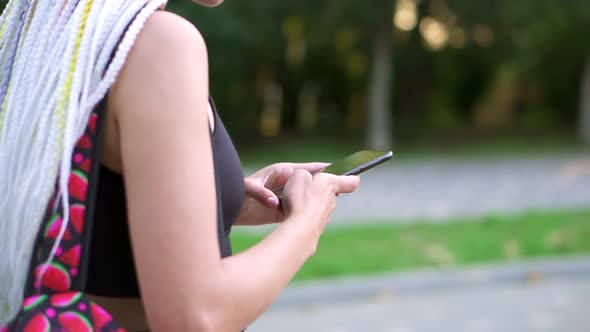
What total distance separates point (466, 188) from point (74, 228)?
10.6 m

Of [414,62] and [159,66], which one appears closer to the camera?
[159,66]

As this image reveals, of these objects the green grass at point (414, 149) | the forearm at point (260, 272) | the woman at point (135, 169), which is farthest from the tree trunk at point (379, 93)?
the woman at point (135, 169)

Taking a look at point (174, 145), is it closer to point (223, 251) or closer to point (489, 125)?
point (223, 251)

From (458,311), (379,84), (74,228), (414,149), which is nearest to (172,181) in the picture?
(74,228)

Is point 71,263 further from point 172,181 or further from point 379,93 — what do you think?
point 379,93

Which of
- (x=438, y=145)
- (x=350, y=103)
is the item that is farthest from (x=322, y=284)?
(x=350, y=103)

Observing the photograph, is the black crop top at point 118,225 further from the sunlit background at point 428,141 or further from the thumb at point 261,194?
the sunlit background at point 428,141

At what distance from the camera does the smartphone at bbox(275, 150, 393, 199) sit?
1.46 metres

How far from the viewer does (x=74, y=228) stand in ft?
3.37

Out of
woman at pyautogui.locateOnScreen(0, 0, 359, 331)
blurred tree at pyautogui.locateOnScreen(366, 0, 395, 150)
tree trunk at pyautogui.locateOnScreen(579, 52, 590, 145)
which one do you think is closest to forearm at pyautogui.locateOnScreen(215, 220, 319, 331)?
woman at pyautogui.locateOnScreen(0, 0, 359, 331)

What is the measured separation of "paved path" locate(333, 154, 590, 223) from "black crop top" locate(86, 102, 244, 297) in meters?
7.34

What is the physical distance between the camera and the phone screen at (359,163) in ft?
4.78

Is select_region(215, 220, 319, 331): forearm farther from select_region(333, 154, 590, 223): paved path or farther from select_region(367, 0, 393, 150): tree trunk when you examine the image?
select_region(367, 0, 393, 150): tree trunk

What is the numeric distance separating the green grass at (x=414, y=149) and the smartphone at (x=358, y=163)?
44.5ft
